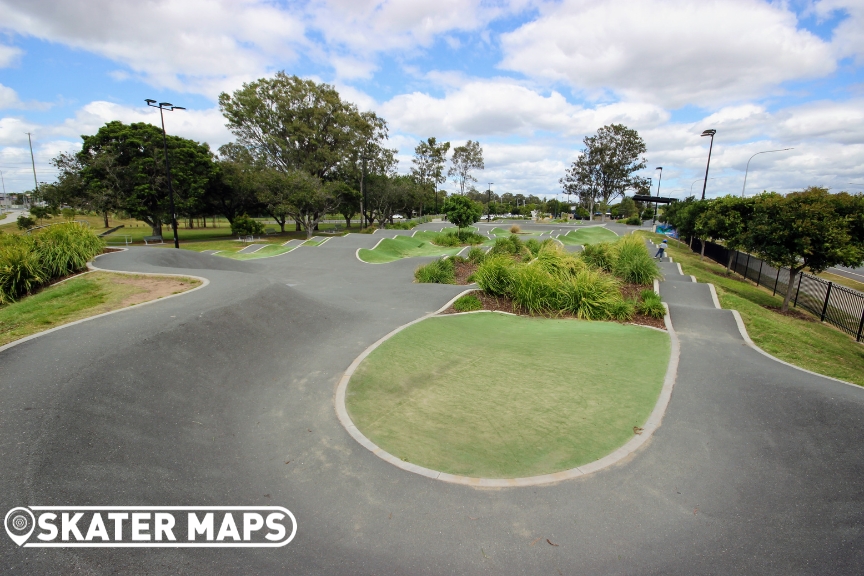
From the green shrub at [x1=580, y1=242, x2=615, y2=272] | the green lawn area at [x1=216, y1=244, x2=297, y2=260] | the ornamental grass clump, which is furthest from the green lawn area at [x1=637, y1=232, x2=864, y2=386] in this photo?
the green lawn area at [x1=216, y1=244, x2=297, y2=260]

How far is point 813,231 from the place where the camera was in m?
12.4

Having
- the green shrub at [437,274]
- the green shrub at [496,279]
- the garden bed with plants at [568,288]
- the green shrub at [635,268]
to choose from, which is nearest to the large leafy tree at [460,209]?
the green shrub at [437,274]

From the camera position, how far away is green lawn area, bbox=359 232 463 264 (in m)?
21.5

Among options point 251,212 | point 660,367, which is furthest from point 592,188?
point 660,367

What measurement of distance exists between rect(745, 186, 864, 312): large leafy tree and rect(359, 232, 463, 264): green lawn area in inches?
534

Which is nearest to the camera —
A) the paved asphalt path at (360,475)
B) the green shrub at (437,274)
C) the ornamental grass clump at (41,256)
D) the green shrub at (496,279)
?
the paved asphalt path at (360,475)

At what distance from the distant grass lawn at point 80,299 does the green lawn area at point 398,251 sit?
38.0ft

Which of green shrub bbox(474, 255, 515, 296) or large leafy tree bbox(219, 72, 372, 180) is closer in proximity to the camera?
green shrub bbox(474, 255, 515, 296)

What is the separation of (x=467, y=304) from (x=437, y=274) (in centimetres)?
404

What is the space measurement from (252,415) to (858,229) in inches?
730

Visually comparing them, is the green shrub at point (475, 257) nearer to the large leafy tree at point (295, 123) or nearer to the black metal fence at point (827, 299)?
the black metal fence at point (827, 299)

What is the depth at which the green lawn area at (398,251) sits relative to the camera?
70.5 feet

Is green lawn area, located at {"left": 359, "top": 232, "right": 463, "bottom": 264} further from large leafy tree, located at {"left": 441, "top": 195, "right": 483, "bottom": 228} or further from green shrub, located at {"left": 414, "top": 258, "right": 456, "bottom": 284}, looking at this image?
green shrub, located at {"left": 414, "top": 258, "right": 456, "bottom": 284}

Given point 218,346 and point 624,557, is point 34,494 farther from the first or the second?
point 624,557
